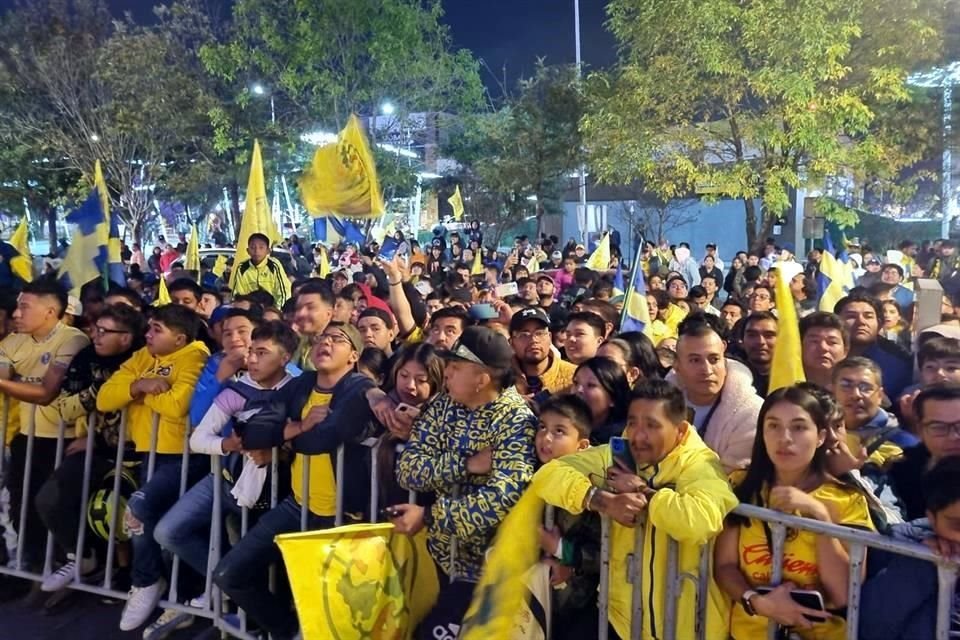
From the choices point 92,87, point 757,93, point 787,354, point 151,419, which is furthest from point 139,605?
point 92,87

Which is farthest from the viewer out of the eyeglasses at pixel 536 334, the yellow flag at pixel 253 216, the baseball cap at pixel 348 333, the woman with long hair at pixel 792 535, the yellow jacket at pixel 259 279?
the yellow jacket at pixel 259 279

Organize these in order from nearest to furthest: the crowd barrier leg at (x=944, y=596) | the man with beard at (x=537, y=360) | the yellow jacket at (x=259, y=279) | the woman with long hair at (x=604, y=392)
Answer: the crowd barrier leg at (x=944, y=596), the woman with long hair at (x=604, y=392), the man with beard at (x=537, y=360), the yellow jacket at (x=259, y=279)

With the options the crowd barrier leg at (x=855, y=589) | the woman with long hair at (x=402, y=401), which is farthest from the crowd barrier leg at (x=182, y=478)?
the crowd barrier leg at (x=855, y=589)

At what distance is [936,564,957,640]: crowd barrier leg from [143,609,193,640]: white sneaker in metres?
3.46

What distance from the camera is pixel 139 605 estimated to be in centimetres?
431

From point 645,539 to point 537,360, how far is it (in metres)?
2.16

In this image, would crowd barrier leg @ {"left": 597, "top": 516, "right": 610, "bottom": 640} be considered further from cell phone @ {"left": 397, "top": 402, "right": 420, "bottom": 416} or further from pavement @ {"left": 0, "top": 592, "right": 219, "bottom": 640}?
pavement @ {"left": 0, "top": 592, "right": 219, "bottom": 640}

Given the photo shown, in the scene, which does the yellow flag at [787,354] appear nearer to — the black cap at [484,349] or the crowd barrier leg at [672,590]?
the crowd barrier leg at [672,590]

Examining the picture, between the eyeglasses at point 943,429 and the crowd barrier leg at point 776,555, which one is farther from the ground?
the eyeglasses at point 943,429

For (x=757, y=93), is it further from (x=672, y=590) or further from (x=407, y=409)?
(x=672, y=590)

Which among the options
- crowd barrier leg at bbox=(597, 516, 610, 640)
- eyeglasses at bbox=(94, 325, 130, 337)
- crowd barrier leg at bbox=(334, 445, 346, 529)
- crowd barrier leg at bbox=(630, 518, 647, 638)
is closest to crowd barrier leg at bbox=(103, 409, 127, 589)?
eyeglasses at bbox=(94, 325, 130, 337)

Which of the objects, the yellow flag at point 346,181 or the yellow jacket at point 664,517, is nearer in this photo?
the yellow jacket at point 664,517

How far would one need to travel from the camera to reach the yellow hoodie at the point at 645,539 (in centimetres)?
272

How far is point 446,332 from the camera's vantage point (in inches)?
216
